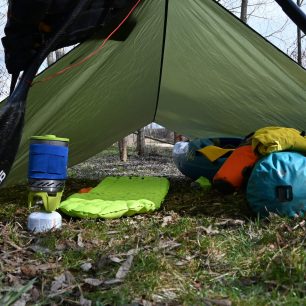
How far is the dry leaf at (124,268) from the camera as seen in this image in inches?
58.0

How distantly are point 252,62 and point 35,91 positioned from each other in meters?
1.71

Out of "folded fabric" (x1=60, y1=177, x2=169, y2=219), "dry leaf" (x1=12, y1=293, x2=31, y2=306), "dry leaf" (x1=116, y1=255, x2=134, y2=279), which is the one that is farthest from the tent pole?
"dry leaf" (x1=12, y1=293, x2=31, y2=306)

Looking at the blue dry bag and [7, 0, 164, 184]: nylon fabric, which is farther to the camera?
[7, 0, 164, 184]: nylon fabric

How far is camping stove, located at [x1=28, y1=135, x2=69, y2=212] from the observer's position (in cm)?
218

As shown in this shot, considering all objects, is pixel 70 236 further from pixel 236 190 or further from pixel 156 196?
pixel 236 190

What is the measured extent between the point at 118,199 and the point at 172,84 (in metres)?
1.89

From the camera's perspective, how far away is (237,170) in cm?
286

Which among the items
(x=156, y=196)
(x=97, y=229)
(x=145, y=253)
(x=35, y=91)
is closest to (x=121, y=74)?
(x=35, y=91)

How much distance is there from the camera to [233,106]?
14.0ft

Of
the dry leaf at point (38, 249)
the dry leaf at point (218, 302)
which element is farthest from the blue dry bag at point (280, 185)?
the dry leaf at point (38, 249)

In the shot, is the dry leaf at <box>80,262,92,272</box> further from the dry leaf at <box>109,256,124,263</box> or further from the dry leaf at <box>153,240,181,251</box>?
the dry leaf at <box>153,240,181,251</box>

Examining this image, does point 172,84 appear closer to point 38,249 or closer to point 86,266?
point 38,249

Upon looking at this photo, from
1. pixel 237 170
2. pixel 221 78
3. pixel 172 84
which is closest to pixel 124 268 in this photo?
pixel 237 170

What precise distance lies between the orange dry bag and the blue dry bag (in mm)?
467
